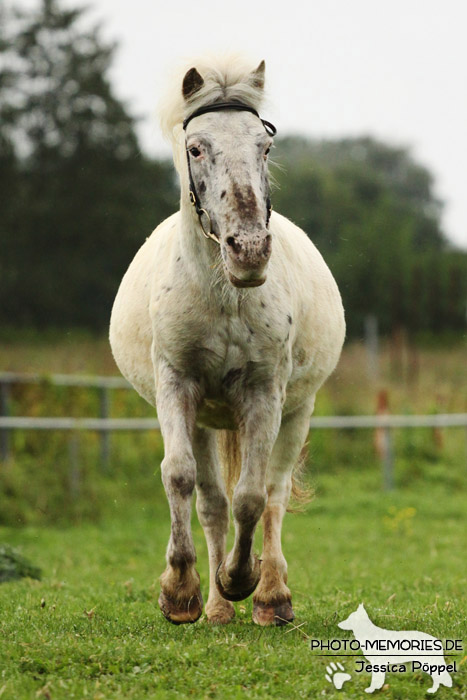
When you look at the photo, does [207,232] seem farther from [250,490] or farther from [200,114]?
[250,490]

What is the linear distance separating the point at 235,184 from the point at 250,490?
1.50 meters

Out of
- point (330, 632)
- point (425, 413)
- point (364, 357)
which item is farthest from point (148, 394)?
point (364, 357)

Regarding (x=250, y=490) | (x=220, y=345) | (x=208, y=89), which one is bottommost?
(x=250, y=490)

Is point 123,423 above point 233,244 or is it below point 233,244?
below

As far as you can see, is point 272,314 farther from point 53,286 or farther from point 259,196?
point 53,286

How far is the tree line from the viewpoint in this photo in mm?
31938

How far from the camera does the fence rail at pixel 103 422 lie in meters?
11.7

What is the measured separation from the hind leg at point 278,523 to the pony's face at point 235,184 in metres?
2.01

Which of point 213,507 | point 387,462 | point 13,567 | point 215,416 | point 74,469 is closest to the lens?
point 215,416

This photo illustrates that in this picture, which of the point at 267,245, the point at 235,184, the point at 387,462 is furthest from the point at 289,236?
the point at 387,462

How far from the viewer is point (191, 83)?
16.3 feet

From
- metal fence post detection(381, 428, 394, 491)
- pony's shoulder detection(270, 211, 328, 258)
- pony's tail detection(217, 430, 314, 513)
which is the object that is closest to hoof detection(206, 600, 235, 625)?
pony's tail detection(217, 430, 314, 513)

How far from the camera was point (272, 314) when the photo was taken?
5.01 m

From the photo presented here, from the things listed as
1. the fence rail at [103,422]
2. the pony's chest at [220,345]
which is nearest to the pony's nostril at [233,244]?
the pony's chest at [220,345]
